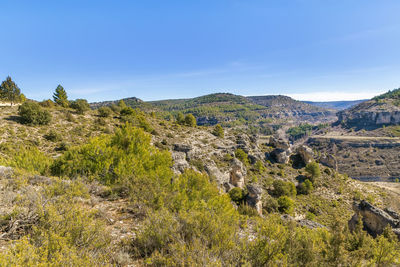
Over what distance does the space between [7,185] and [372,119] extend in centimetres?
19317

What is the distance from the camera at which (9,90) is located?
3547 centimetres

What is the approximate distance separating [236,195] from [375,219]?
53.4ft

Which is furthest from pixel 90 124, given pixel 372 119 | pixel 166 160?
pixel 372 119

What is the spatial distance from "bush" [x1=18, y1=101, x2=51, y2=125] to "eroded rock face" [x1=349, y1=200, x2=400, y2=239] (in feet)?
141

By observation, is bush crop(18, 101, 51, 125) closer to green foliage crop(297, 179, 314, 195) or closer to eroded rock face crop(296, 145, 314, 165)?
green foliage crop(297, 179, 314, 195)

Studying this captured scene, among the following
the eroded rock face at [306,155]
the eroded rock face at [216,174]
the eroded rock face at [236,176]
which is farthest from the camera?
the eroded rock face at [306,155]

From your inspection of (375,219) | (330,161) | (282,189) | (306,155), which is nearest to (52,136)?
(282,189)

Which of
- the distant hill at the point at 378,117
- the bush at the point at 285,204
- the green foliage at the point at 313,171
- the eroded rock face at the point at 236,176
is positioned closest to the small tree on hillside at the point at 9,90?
the eroded rock face at the point at 236,176

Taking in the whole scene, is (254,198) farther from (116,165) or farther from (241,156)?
(116,165)

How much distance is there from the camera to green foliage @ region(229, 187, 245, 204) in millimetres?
25422

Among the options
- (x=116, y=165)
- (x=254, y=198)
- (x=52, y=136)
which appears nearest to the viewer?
(x=116, y=165)

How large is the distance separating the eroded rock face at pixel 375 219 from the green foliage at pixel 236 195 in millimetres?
12862

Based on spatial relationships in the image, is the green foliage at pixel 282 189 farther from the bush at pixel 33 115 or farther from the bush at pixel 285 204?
the bush at pixel 33 115

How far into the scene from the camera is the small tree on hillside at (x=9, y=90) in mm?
35287
